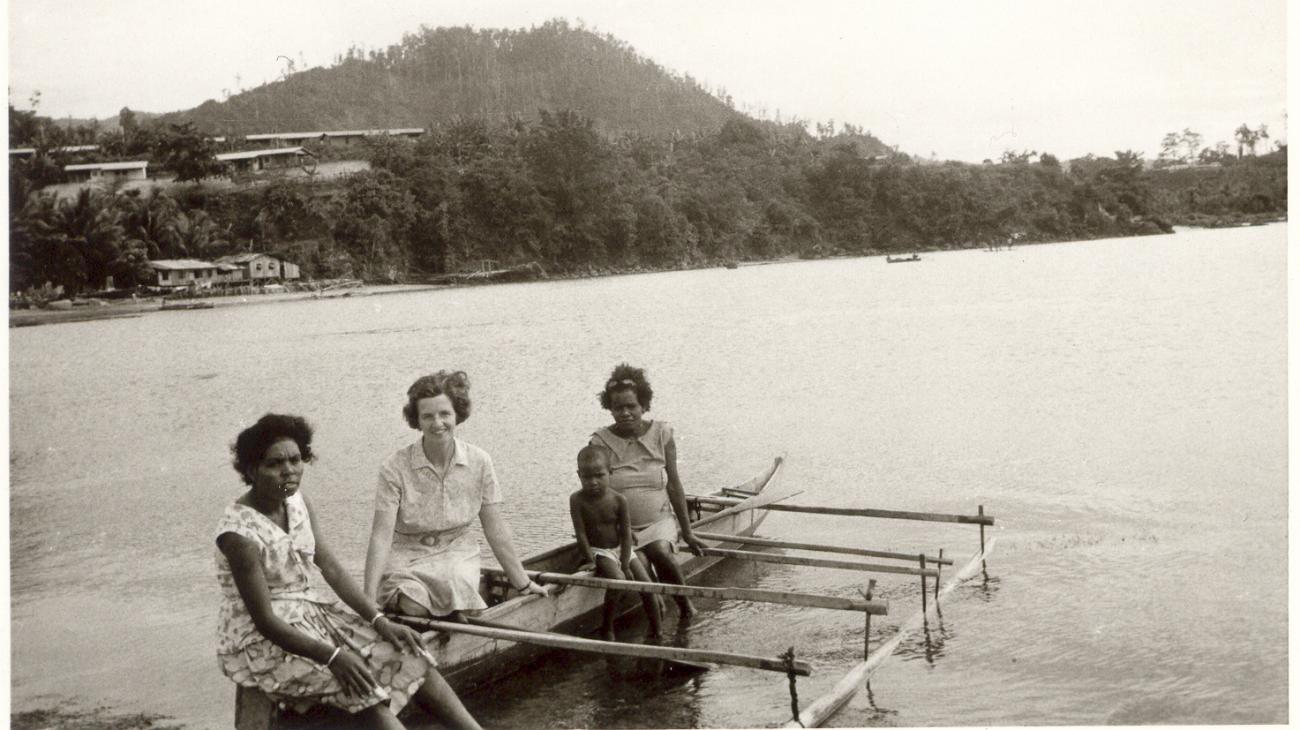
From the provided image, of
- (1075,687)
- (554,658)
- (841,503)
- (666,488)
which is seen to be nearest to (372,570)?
(554,658)

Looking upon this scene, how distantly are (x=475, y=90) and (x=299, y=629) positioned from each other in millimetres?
37919

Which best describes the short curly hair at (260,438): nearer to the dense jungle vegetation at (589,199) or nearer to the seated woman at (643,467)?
the seated woman at (643,467)

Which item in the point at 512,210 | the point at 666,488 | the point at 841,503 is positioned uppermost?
the point at 512,210

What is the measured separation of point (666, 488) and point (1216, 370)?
9.83 m

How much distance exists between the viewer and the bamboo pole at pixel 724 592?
4148 mm

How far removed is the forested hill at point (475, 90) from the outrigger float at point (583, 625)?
17.5 metres

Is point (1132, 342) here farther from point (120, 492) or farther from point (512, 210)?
point (512, 210)

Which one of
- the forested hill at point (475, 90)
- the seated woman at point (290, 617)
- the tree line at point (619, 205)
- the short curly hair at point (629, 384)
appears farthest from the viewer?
the forested hill at point (475, 90)

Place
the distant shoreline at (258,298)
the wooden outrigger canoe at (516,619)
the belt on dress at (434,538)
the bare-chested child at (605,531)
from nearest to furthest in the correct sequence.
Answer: the belt on dress at (434,538) < the wooden outrigger canoe at (516,619) < the bare-chested child at (605,531) < the distant shoreline at (258,298)

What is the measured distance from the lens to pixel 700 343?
70.4ft

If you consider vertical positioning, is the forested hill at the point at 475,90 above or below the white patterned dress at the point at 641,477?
above

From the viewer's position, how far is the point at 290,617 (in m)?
2.91

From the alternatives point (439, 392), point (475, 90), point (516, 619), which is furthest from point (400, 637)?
point (475, 90)

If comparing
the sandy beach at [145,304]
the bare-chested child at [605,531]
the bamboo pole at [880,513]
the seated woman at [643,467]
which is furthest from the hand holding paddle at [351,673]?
the sandy beach at [145,304]
